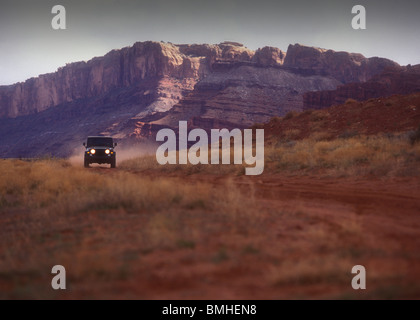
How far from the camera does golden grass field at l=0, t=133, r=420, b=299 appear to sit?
341 cm

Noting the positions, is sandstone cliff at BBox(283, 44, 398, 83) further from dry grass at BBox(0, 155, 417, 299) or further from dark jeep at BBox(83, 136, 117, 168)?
dry grass at BBox(0, 155, 417, 299)

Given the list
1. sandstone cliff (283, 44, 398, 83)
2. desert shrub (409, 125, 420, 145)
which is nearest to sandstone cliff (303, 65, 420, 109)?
sandstone cliff (283, 44, 398, 83)

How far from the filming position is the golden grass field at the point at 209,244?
11.2 feet

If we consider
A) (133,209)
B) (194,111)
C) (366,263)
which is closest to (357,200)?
(366,263)

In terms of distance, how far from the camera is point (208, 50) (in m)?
147

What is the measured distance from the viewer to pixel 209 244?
15.0 ft

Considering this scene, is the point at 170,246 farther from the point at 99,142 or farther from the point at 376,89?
the point at 376,89

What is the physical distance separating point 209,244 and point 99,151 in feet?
60.9

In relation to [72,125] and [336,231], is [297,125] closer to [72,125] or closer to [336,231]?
[336,231]

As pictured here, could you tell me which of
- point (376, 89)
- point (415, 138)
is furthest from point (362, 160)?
point (376, 89)

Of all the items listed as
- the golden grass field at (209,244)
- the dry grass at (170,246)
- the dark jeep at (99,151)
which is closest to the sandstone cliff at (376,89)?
the dark jeep at (99,151)

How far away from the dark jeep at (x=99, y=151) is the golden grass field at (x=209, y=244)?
1244 cm

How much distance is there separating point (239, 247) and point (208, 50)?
150609mm

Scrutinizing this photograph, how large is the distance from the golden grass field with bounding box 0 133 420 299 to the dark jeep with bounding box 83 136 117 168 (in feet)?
40.8
